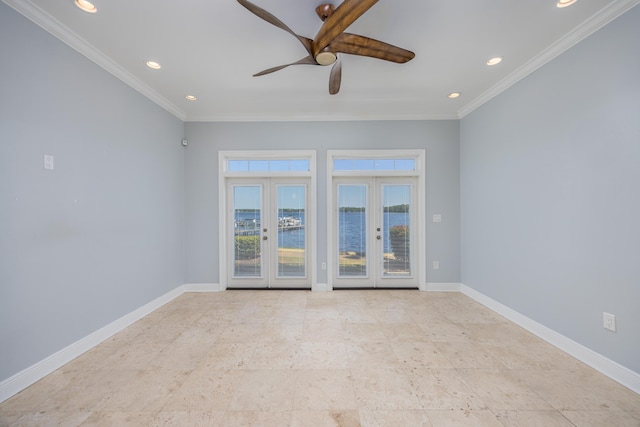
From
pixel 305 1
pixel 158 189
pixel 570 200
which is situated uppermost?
pixel 305 1

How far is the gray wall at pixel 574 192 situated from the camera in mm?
1851

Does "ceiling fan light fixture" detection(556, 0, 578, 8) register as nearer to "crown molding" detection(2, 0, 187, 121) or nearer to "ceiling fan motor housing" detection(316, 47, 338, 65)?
"ceiling fan motor housing" detection(316, 47, 338, 65)

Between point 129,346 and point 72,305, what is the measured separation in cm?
64

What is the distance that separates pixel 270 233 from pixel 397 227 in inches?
85.7

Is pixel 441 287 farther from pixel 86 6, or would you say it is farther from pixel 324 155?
pixel 86 6

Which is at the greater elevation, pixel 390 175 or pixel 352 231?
pixel 390 175

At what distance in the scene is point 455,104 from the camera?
3639mm

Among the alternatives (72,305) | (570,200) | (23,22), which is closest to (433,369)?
(570,200)

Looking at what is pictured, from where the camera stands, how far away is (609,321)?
196cm

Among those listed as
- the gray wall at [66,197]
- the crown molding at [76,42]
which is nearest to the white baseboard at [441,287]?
the gray wall at [66,197]

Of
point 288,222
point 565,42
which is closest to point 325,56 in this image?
point 565,42

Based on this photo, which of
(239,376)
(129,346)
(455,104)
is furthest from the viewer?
(455,104)

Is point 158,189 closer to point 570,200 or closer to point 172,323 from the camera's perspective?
point 172,323

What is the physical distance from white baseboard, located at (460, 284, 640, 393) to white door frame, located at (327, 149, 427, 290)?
112 centimetres
